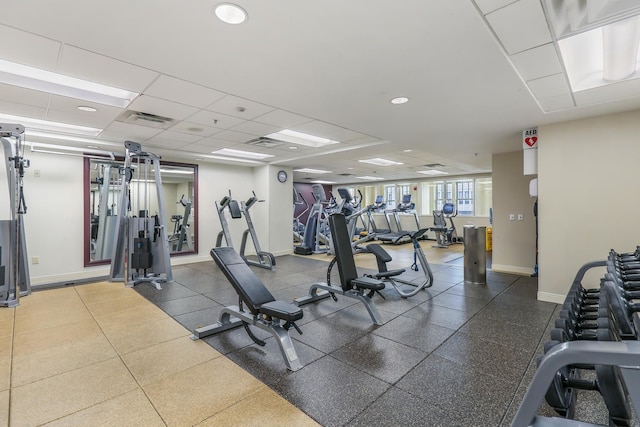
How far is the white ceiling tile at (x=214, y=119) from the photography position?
12.3 ft

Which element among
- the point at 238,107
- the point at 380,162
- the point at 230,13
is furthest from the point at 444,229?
the point at 230,13

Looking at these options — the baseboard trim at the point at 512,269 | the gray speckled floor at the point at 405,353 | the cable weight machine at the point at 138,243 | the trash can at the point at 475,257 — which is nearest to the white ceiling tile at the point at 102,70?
the cable weight machine at the point at 138,243

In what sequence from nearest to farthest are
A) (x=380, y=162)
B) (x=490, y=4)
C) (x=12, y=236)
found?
(x=490, y=4) < (x=12, y=236) < (x=380, y=162)

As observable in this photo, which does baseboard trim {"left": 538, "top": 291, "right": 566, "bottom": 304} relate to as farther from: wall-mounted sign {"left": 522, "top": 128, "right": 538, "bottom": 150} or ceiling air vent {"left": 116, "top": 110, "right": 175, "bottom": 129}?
ceiling air vent {"left": 116, "top": 110, "right": 175, "bottom": 129}

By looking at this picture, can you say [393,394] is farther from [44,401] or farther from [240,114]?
[240,114]

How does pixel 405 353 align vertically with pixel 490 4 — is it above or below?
below

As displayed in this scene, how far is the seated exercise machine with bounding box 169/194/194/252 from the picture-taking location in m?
6.86

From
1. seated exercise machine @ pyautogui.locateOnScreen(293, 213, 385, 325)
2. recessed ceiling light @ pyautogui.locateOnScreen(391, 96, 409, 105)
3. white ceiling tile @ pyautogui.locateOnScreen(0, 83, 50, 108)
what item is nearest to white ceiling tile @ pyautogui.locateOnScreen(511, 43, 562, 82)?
recessed ceiling light @ pyautogui.locateOnScreen(391, 96, 409, 105)

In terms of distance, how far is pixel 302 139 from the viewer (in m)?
5.36

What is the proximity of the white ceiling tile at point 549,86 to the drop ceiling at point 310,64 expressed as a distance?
0.01 m

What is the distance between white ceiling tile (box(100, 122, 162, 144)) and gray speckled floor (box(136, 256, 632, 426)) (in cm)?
246

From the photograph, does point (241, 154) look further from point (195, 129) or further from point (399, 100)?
point (399, 100)

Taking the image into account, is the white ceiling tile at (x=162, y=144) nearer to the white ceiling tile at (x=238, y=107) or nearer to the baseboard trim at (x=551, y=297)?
the white ceiling tile at (x=238, y=107)

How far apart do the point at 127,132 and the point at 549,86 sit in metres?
5.51
